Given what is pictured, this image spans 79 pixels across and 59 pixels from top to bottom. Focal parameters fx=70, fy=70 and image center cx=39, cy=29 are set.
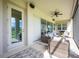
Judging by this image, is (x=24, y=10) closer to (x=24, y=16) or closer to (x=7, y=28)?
(x=24, y=16)

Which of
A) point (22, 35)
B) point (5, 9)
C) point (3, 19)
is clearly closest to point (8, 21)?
point (3, 19)

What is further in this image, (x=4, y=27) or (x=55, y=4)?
(x=55, y=4)

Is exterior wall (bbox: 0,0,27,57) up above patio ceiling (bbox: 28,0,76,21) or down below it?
below

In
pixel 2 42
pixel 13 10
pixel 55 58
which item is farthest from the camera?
pixel 13 10

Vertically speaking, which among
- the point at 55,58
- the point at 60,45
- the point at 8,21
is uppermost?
the point at 8,21

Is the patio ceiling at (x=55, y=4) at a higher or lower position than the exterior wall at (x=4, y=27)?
higher

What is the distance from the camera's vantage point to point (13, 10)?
3.45 metres

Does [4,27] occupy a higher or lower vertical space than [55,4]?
lower

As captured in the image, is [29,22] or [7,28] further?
[29,22]

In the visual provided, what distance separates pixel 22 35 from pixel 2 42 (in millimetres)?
1335

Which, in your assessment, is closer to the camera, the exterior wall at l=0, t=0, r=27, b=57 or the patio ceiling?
Result: the exterior wall at l=0, t=0, r=27, b=57

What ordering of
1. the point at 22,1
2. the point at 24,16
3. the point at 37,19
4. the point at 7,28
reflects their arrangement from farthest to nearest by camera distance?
the point at 37,19
the point at 24,16
the point at 22,1
the point at 7,28

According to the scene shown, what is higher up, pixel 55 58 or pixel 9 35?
pixel 9 35

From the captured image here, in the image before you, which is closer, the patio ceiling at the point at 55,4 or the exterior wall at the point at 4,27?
the exterior wall at the point at 4,27
